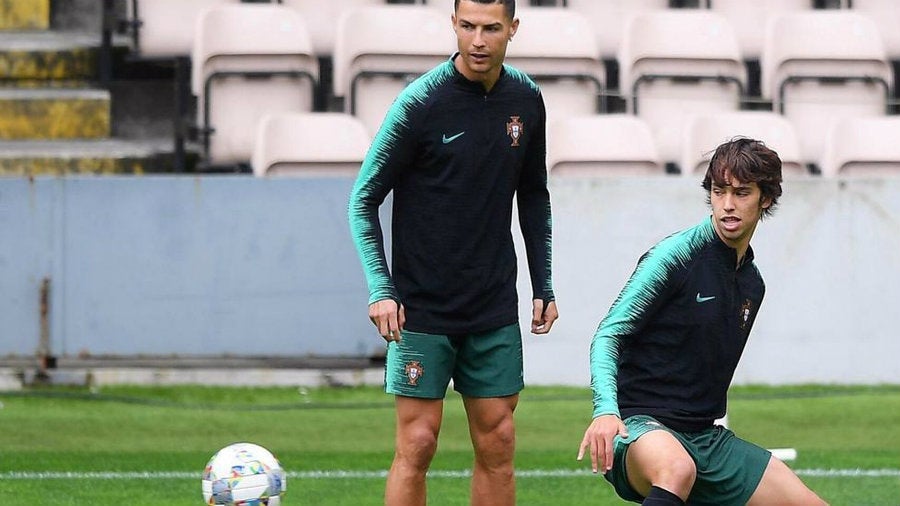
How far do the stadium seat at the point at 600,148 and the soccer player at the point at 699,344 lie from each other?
595 centimetres

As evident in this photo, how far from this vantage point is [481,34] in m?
5.12

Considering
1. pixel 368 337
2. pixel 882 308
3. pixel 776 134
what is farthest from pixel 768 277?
pixel 368 337

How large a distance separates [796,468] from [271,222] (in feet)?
12.3

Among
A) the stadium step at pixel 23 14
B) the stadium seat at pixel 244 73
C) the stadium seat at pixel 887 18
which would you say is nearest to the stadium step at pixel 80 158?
the stadium seat at pixel 244 73

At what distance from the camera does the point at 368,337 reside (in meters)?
10.0

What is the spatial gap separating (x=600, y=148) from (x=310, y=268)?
211cm

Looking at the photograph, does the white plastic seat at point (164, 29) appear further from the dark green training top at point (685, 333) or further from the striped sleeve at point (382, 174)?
the dark green training top at point (685, 333)

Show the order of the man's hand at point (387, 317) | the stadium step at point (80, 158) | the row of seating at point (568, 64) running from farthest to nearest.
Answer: the row of seating at point (568, 64), the stadium step at point (80, 158), the man's hand at point (387, 317)

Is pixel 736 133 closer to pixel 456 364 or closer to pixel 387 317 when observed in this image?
pixel 456 364

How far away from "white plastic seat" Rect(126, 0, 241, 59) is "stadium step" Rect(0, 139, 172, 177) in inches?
33.4

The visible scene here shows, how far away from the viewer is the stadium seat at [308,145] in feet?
34.3

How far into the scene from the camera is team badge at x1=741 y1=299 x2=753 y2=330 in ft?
15.9

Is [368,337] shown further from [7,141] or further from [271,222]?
[7,141]

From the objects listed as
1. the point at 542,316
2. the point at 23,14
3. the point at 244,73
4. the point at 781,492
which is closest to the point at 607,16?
the point at 244,73
